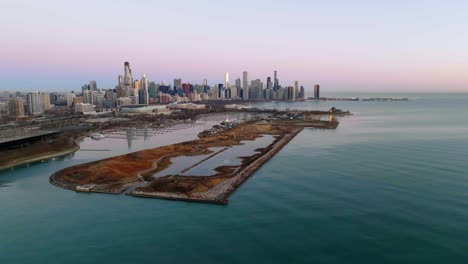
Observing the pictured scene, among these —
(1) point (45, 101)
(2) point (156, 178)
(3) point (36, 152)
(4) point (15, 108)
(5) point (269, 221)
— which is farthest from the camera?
(1) point (45, 101)

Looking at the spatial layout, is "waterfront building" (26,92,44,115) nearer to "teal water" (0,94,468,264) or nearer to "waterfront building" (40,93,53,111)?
"waterfront building" (40,93,53,111)

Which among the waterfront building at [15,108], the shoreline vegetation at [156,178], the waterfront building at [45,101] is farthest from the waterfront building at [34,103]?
the shoreline vegetation at [156,178]

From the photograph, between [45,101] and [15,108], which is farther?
[45,101]

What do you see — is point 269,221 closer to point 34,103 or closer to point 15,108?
point 15,108

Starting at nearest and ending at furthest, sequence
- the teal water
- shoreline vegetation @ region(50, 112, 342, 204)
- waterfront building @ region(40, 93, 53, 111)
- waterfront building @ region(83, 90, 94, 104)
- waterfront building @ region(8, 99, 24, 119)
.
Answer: the teal water
shoreline vegetation @ region(50, 112, 342, 204)
waterfront building @ region(8, 99, 24, 119)
waterfront building @ region(40, 93, 53, 111)
waterfront building @ region(83, 90, 94, 104)

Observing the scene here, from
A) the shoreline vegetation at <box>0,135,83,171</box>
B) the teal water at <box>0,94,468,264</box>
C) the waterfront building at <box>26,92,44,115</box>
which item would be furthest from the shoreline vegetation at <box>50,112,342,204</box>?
the waterfront building at <box>26,92,44,115</box>

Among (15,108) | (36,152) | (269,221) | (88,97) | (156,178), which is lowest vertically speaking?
(269,221)

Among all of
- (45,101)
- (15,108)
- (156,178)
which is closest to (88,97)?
(45,101)

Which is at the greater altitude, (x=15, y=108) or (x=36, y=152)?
(x=15, y=108)

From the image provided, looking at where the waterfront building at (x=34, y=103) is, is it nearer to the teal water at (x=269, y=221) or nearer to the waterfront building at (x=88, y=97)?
the waterfront building at (x=88, y=97)
